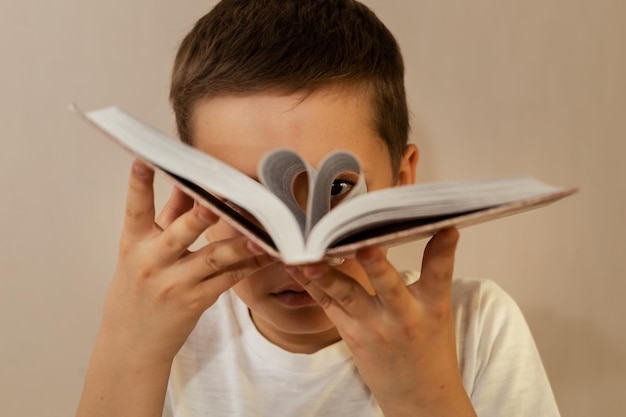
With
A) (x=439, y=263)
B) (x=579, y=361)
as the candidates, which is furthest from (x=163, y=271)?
(x=579, y=361)

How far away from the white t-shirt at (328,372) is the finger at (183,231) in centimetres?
36

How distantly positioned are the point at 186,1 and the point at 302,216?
2.16ft

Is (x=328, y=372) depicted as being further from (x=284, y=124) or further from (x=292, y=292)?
(x=284, y=124)

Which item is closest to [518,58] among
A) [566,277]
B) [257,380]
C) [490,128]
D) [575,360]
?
[490,128]

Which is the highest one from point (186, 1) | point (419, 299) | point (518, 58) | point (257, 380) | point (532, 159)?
point (186, 1)

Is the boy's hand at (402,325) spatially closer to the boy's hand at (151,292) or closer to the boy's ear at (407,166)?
the boy's hand at (151,292)

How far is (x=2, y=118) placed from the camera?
1022mm

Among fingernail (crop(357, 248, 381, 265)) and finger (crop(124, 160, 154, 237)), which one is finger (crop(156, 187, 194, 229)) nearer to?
finger (crop(124, 160, 154, 237))

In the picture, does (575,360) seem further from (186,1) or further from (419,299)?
(186,1)

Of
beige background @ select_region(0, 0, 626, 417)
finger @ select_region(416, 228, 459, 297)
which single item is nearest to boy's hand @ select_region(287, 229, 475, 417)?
finger @ select_region(416, 228, 459, 297)

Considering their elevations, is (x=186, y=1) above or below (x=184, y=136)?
above

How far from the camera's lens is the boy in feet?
1.87

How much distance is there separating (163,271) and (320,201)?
0.66ft

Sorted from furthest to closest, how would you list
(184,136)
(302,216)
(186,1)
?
(186,1) < (184,136) < (302,216)
